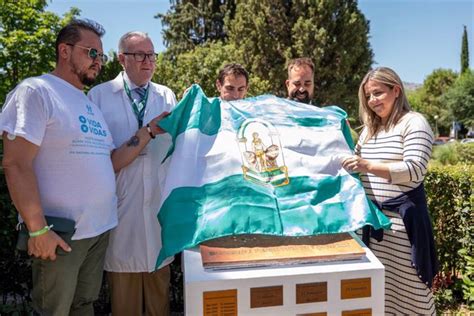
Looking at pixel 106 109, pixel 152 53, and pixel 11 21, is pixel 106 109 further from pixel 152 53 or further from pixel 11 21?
pixel 11 21

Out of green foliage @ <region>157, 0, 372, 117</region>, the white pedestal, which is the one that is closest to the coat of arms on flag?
the white pedestal

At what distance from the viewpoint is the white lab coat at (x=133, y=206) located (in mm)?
2434

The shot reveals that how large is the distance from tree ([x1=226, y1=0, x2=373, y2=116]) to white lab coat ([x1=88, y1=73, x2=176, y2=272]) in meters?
17.0

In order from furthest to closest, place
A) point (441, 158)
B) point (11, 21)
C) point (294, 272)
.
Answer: point (441, 158), point (11, 21), point (294, 272)

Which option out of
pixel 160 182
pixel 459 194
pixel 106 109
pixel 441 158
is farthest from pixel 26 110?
pixel 441 158

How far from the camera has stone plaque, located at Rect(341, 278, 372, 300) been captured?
6.16 ft

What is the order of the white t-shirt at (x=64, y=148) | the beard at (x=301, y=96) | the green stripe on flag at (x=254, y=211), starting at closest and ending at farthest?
the white t-shirt at (x=64, y=148), the green stripe on flag at (x=254, y=211), the beard at (x=301, y=96)

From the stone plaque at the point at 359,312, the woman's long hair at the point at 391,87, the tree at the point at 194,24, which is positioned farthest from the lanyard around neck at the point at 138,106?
the tree at the point at 194,24

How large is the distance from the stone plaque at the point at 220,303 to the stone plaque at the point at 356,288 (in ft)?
1.75

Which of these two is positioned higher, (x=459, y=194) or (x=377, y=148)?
(x=377, y=148)

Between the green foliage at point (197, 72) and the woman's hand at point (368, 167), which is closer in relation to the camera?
the woman's hand at point (368, 167)

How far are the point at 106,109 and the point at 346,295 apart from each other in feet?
5.83

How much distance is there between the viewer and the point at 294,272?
1833 millimetres

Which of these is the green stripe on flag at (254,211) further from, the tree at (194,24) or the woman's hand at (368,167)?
the tree at (194,24)
